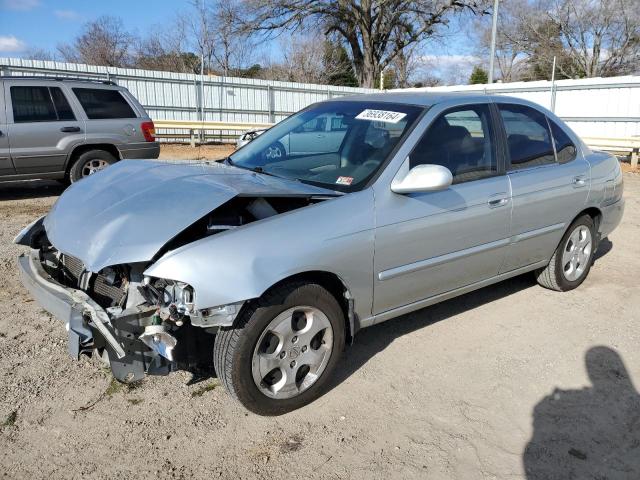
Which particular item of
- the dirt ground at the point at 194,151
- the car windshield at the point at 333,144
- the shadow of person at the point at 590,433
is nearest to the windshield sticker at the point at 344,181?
the car windshield at the point at 333,144

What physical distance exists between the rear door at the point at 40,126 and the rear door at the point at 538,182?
6.99 m

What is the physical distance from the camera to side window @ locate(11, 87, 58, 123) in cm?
838

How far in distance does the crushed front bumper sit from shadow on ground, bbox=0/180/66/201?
23.5 ft

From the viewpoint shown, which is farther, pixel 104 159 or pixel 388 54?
pixel 388 54

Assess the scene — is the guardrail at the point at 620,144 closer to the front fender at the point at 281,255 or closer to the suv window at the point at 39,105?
the suv window at the point at 39,105

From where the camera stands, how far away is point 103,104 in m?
9.22

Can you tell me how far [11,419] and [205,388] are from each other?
1.05 metres

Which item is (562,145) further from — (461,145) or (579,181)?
(461,145)

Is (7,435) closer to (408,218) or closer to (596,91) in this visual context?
(408,218)

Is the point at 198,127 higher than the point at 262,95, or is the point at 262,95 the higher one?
the point at 262,95

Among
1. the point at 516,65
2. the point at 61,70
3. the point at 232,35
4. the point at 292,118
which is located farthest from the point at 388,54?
the point at 292,118

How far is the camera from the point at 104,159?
9180 mm

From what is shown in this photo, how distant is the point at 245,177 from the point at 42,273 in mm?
1353

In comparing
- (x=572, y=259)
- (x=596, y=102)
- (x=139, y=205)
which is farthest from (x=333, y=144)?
(x=596, y=102)
